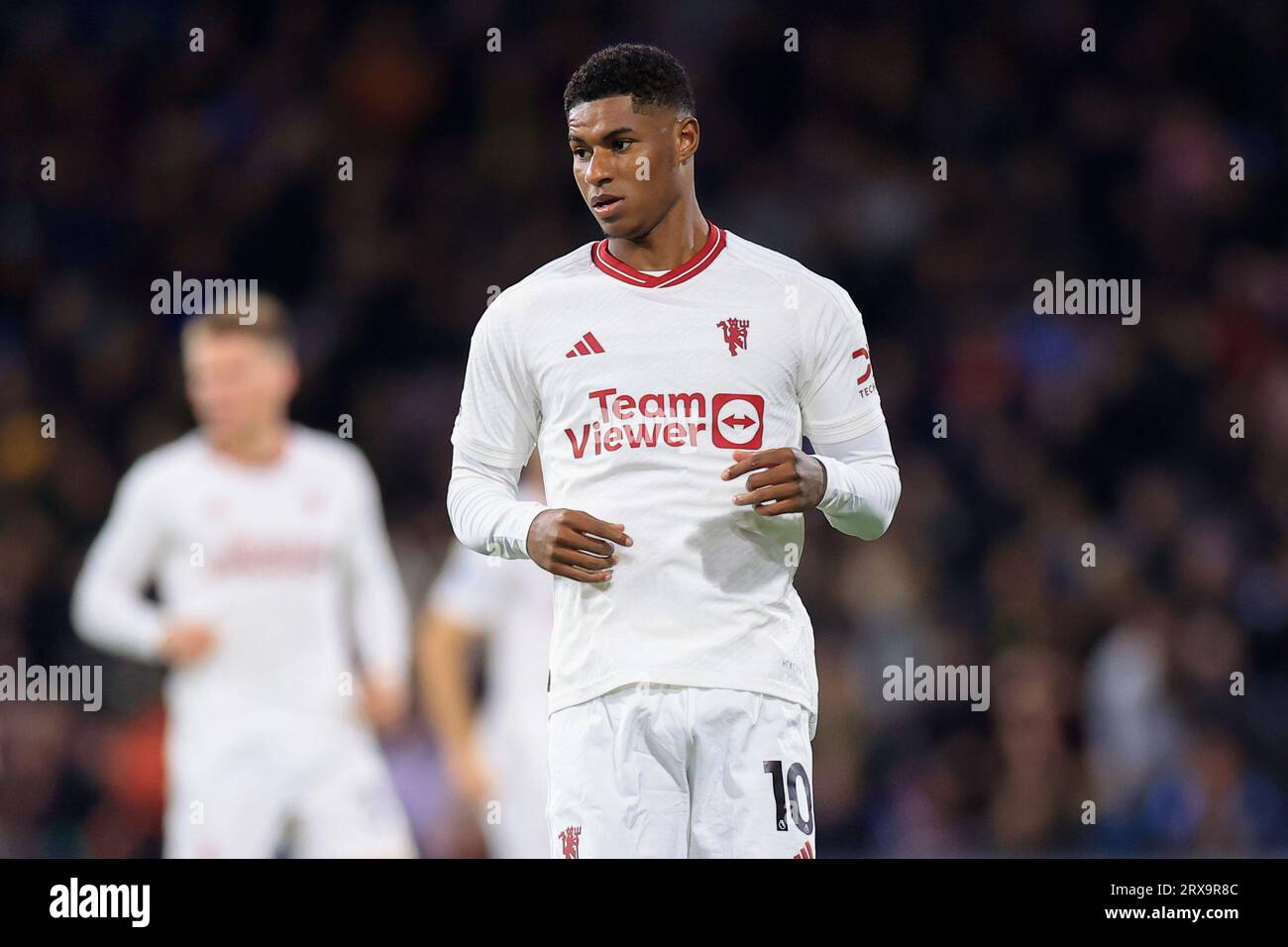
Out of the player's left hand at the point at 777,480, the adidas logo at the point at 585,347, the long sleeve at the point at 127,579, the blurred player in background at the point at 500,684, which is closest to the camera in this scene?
the player's left hand at the point at 777,480

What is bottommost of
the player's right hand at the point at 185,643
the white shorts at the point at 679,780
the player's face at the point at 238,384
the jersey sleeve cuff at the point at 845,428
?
the white shorts at the point at 679,780

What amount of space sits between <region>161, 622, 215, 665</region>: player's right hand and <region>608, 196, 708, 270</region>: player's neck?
2766mm

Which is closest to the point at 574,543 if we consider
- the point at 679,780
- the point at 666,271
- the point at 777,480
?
the point at 777,480

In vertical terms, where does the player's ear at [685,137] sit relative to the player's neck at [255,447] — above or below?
above

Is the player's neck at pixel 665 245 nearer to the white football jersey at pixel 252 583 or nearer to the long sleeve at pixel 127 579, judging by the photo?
the white football jersey at pixel 252 583

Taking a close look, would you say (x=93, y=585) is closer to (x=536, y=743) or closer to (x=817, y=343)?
(x=536, y=743)

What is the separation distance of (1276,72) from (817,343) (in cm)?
570

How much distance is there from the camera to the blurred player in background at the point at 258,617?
584 cm

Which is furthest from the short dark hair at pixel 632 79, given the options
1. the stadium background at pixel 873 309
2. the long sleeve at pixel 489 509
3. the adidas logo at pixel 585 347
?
the stadium background at pixel 873 309

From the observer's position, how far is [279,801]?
5.85m

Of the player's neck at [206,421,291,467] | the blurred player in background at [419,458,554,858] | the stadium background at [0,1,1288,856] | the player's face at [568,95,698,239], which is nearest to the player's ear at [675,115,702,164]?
the player's face at [568,95,698,239]

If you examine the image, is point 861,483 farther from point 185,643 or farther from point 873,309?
point 873,309

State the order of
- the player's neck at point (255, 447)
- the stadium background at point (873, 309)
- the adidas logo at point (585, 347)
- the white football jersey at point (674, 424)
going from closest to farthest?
the white football jersey at point (674, 424) < the adidas logo at point (585, 347) < the player's neck at point (255, 447) < the stadium background at point (873, 309)

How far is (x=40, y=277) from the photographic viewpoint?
27.1 ft
